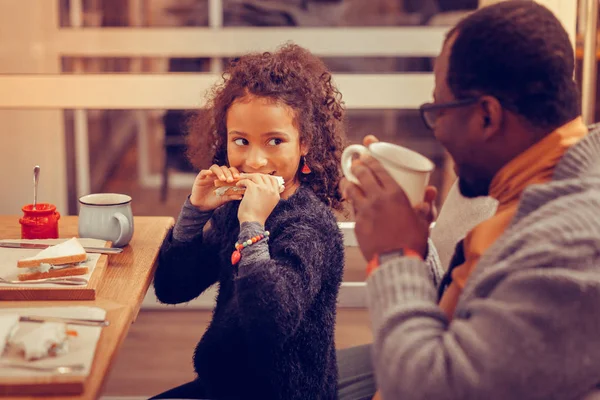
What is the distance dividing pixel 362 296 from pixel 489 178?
194cm

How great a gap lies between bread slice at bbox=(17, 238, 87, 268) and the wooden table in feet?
0.23

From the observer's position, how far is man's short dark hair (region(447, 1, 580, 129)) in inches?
34.9

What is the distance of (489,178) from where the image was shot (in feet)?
3.23

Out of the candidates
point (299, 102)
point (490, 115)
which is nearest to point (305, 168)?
point (299, 102)

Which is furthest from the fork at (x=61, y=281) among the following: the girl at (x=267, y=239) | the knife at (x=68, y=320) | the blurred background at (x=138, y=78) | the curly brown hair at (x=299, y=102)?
the blurred background at (x=138, y=78)

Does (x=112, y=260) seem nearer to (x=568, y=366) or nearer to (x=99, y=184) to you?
(x=568, y=366)

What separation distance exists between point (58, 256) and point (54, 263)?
14 mm

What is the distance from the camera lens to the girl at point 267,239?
1.30m

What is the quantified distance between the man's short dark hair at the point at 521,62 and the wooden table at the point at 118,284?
23.5 inches

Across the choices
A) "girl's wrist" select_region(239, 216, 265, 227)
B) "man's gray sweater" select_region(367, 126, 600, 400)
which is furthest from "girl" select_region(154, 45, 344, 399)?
"man's gray sweater" select_region(367, 126, 600, 400)

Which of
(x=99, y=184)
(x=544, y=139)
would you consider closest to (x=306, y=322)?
(x=544, y=139)

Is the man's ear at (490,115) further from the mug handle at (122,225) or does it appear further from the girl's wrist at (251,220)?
the mug handle at (122,225)

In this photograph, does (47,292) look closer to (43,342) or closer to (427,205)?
(43,342)

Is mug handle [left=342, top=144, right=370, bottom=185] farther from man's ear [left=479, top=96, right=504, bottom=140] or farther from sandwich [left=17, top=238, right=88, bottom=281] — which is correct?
sandwich [left=17, top=238, right=88, bottom=281]
